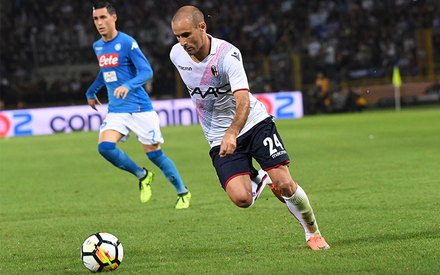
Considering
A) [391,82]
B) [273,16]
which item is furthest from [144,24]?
[391,82]

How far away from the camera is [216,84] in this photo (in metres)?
5.46

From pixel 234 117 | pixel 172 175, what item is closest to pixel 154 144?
pixel 172 175

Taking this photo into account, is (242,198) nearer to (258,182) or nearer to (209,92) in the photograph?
(258,182)

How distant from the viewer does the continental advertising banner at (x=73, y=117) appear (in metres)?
22.6

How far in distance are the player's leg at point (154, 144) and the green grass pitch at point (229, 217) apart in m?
0.27

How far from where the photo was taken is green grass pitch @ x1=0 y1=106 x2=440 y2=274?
5.09 meters

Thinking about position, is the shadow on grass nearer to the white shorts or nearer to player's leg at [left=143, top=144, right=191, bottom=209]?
player's leg at [left=143, top=144, right=191, bottom=209]

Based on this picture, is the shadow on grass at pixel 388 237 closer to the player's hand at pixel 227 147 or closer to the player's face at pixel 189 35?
the player's hand at pixel 227 147

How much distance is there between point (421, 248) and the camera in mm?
5211

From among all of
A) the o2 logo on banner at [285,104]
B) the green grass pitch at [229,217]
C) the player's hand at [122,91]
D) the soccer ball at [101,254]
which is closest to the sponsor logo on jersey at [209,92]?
the green grass pitch at [229,217]

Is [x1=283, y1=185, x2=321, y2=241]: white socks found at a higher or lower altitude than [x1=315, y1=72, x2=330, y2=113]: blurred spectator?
higher

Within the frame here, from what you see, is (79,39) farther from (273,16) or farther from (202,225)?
(202,225)

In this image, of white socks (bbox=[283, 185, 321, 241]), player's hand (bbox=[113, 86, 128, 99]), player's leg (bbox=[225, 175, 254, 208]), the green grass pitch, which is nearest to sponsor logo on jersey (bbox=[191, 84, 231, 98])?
player's leg (bbox=[225, 175, 254, 208])

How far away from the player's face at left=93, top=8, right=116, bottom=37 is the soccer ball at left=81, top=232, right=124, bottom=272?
12.1ft
